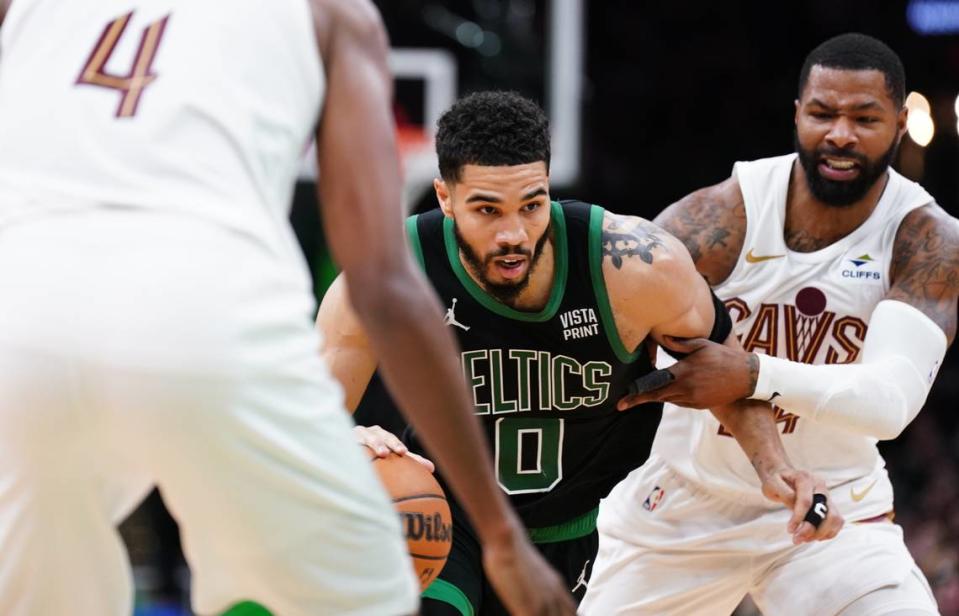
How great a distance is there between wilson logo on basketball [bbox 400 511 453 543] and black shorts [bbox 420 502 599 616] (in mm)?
427

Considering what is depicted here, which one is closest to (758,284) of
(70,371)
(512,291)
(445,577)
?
(512,291)

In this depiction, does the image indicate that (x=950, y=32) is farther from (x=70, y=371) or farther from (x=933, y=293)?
(x=70, y=371)

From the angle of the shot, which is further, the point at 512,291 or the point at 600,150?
the point at 600,150

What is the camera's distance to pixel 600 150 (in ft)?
42.2

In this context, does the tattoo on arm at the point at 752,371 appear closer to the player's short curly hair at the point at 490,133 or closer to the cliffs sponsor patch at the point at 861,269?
the cliffs sponsor patch at the point at 861,269

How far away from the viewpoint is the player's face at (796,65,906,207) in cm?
471

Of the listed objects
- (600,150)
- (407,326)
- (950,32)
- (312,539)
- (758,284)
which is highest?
(407,326)

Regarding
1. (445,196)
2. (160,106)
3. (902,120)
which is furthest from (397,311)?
(902,120)

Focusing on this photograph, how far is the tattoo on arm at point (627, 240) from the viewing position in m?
4.23

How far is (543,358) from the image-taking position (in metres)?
4.32

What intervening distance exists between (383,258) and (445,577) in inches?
82.0

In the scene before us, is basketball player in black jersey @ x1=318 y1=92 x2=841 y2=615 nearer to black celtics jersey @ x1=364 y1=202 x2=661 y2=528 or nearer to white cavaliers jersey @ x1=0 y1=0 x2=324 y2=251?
black celtics jersey @ x1=364 y1=202 x2=661 y2=528

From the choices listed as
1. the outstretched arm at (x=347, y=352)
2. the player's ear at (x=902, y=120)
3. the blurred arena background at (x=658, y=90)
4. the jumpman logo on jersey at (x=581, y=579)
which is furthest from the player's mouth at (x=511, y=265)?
the blurred arena background at (x=658, y=90)

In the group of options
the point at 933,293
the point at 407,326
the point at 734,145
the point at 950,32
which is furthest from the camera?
the point at 734,145
